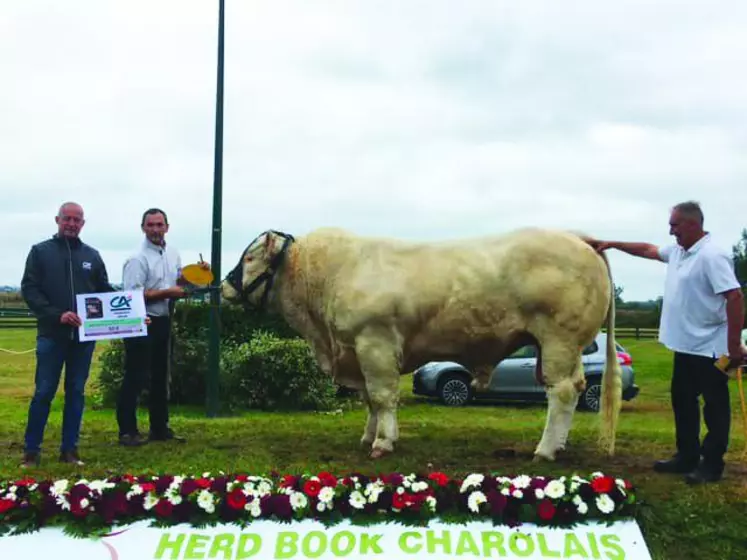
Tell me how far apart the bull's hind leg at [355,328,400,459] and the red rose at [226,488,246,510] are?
1.95 meters

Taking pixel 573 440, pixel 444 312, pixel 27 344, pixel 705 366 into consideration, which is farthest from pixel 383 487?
pixel 27 344

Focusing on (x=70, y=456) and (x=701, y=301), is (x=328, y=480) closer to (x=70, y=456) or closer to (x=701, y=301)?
(x=70, y=456)

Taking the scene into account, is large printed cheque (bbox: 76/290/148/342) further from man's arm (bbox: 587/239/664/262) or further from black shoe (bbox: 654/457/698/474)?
black shoe (bbox: 654/457/698/474)

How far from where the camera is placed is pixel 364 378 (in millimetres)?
7477

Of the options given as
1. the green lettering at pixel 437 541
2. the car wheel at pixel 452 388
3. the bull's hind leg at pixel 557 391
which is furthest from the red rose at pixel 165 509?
the car wheel at pixel 452 388

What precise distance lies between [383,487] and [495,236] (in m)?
2.87

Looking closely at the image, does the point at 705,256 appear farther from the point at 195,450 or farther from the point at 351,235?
the point at 195,450

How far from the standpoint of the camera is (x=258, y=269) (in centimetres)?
762

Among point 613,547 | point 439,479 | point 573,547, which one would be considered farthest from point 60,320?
point 613,547

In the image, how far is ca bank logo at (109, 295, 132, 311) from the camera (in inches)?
274

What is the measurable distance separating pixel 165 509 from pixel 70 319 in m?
2.19

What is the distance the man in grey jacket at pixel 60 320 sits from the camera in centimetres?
665

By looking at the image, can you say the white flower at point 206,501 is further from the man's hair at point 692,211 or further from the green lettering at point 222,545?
the man's hair at point 692,211

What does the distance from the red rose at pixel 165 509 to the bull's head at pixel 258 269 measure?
9.35 feet
